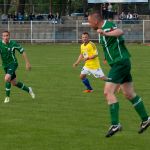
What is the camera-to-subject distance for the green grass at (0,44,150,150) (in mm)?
10672

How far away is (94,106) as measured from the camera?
A: 15469 mm

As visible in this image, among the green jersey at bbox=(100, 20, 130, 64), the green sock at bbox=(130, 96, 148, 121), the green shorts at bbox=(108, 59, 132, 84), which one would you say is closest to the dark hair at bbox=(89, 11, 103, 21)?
the green jersey at bbox=(100, 20, 130, 64)

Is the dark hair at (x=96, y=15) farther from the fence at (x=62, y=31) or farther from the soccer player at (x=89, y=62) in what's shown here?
the fence at (x=62, y=31)

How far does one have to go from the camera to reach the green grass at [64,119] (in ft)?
35.0

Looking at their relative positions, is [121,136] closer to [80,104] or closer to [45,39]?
[80,104]

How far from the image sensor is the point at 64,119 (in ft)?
43.8

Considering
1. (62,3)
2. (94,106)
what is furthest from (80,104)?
(62,3)

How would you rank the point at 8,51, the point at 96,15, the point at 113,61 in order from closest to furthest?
the point at 96,15, the point at 113,61, the point at 8,51

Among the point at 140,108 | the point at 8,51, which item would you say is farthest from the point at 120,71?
the point at 8,51

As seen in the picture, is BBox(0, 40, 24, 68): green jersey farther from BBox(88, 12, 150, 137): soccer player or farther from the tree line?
the tree line

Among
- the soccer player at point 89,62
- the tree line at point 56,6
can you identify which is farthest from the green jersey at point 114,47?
the tree line at point 56,6

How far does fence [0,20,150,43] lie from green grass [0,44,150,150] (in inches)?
1149

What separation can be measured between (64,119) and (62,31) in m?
40.7

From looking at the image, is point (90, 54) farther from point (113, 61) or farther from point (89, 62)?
point (113, 61)
